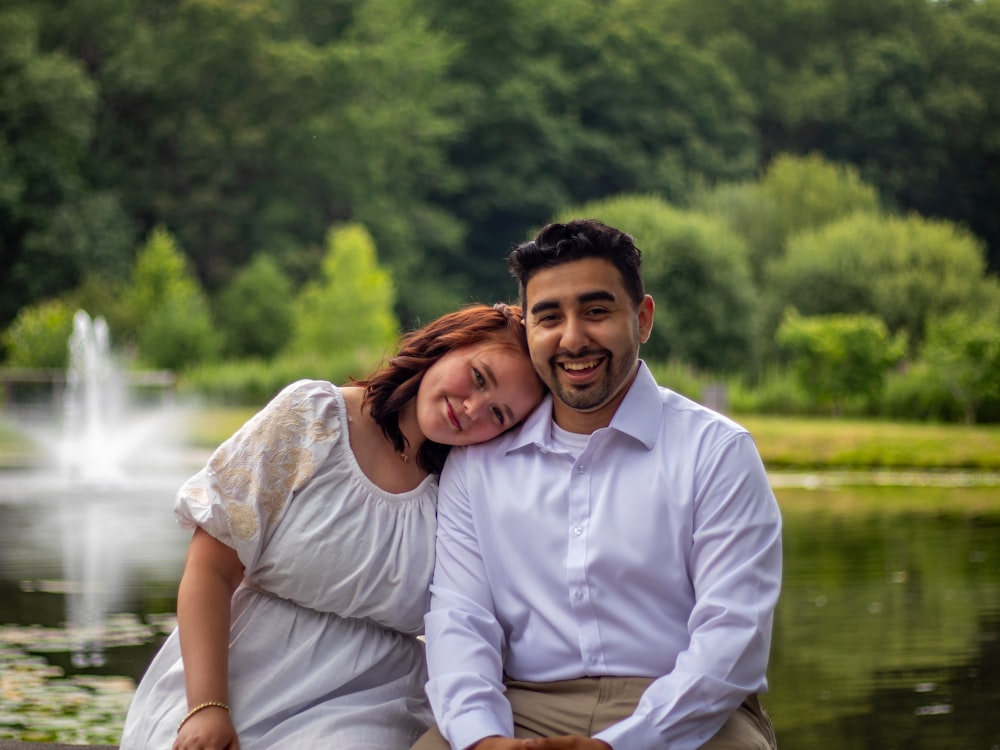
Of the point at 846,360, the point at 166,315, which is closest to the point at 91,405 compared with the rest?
the point at 166,315

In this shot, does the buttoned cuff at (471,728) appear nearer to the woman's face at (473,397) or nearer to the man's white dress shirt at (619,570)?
the man's white dress shirt at (619,570)

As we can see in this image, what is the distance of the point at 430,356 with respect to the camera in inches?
103

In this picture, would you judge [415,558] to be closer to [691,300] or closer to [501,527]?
[501,527]

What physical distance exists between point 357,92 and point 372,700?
3464cm

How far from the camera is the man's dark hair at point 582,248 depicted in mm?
2430

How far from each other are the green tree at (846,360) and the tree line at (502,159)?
0.16ft

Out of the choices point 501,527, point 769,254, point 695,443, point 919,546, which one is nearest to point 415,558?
point 501,527

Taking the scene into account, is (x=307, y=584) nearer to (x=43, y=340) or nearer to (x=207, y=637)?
(x=207, y=637)

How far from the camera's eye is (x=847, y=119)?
132 feet

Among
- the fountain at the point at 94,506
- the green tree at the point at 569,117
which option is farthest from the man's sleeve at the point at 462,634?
the green tree at the point at 569,117

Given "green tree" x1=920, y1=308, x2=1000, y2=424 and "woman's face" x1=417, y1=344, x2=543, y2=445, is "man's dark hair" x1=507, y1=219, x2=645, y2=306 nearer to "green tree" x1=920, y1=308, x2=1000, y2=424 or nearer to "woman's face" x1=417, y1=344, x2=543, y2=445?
"woman's face" x1=417, y1=344, x2=543, y2=445

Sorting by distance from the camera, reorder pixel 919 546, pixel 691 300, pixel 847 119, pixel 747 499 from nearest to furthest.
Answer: pixel 747 499, pixel 919 546, pixel 691 300, pixel 847 119

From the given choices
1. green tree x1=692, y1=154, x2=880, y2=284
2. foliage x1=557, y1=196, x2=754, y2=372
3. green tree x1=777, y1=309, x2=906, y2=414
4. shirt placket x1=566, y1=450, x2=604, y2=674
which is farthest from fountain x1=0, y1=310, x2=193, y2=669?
green tree x1=692, y1=154, x2=880, y2=284

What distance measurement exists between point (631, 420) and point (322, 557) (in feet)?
1.96
